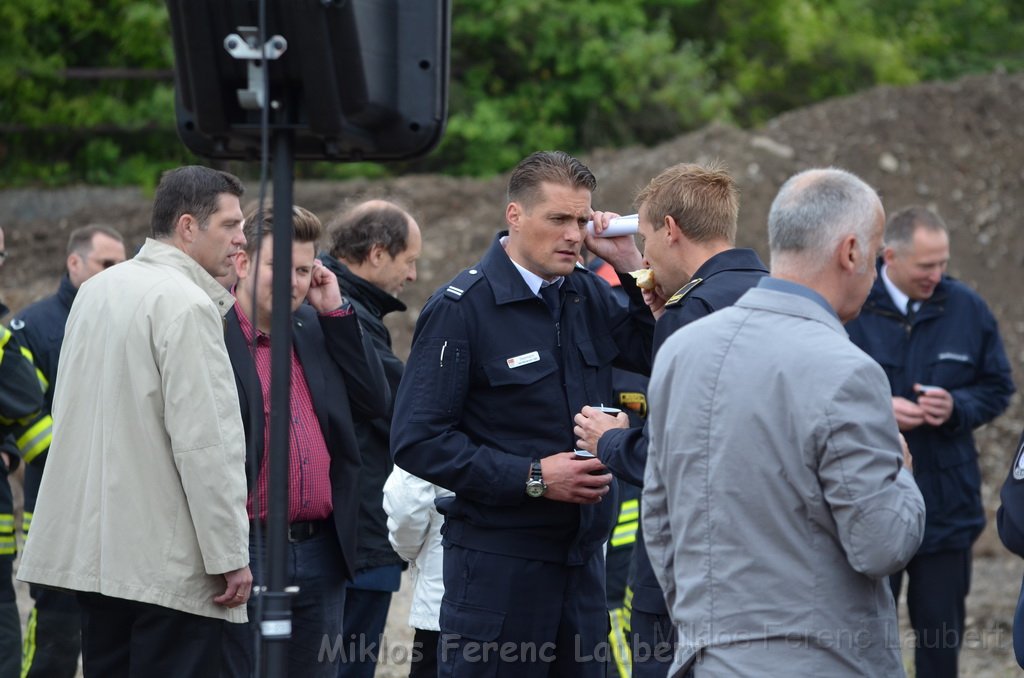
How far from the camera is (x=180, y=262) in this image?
4.40 metres

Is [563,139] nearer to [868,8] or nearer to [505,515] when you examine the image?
[868,8]

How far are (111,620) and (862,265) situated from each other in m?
2.85

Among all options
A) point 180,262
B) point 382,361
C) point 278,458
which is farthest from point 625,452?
point 382,361

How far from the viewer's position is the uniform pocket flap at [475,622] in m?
4.13

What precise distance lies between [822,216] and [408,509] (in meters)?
2.50

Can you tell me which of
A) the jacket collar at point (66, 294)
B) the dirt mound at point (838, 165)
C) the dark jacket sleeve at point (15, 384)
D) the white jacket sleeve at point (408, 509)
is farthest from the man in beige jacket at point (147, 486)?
the dirt mound at point (838, 165)

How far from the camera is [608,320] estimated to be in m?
4.65

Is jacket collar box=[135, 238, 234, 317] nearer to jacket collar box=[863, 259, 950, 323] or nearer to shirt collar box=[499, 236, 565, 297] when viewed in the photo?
shirt collar box=[499, 236, 565, 297]

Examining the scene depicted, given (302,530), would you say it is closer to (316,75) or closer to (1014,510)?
(316,75)

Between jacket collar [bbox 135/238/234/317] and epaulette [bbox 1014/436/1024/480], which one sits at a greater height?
jacket collar [bbox 135/238/234/317]

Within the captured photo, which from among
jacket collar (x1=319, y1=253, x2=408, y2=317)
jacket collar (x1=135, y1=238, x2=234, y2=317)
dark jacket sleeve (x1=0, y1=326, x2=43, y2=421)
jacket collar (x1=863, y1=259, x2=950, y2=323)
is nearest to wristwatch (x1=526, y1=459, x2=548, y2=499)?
jacket collar (x1=135, y1=238, x2=234, y2=317)

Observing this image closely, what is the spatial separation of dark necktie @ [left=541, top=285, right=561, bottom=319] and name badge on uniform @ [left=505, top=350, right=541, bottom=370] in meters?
0.21

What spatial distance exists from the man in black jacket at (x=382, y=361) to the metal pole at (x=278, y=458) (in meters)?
2.56

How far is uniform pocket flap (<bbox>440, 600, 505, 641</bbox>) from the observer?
13.6 ft
